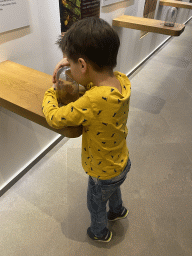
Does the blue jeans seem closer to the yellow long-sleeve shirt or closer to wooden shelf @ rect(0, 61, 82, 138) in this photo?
the yellow long-sleeve shirt

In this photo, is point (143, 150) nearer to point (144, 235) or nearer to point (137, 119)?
point (137, 119)

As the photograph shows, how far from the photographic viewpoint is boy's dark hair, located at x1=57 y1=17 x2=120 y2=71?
625 mm

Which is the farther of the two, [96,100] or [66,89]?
[66,89]

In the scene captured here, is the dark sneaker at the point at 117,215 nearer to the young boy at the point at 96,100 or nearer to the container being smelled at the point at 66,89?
the young boy at the point at 96,100

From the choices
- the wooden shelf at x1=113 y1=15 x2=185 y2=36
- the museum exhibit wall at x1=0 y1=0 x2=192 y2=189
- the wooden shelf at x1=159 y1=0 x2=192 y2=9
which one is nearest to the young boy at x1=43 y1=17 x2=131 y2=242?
the museum exhibit wall at x1=0 y1=0 x2=192 y2=189

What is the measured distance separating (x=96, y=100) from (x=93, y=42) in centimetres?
17

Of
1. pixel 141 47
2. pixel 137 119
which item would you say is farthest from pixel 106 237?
pixel 141 47

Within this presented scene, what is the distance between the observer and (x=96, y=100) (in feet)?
2.19

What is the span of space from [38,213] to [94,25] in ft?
4.07

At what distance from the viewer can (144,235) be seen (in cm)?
132

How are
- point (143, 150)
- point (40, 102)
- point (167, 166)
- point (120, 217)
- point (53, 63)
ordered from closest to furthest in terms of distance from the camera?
point (40, 102)
point (120, 217)
point (53, 63)
point (167, 166)
point (143, 150)

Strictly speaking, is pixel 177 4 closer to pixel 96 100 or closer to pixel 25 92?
pixel 25 92

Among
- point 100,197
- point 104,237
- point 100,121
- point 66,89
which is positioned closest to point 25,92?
Result: point 66,89

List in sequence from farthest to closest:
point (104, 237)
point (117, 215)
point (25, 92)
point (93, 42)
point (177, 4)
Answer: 1. point (177, 4)
2. point (117, 215)
3. point (104, 237)
4. point (25, 92)
5. point (93, 42)
